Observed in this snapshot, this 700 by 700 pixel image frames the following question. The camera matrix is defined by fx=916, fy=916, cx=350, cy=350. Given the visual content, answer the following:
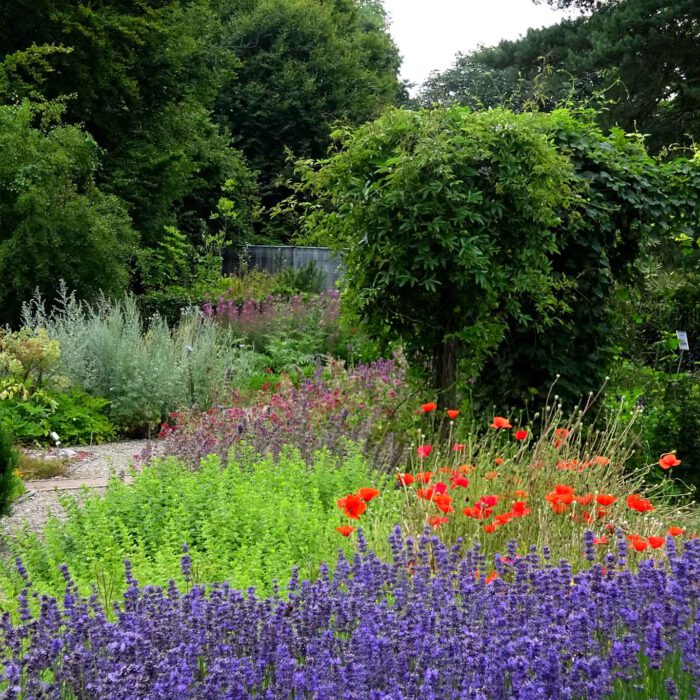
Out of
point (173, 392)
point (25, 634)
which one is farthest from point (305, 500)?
point (173, 392)

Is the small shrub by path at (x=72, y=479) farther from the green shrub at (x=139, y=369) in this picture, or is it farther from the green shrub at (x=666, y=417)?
the green shrub at (x=666, y=417)

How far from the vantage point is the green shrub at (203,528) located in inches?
146

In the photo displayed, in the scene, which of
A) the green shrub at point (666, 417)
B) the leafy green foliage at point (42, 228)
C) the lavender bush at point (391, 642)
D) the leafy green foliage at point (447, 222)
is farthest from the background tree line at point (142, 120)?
the lavender bush at point (391, 642)

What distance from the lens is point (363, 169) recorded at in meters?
6.19

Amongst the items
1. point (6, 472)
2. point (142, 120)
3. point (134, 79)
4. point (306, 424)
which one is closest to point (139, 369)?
point (306, 424)

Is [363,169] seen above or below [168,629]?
above

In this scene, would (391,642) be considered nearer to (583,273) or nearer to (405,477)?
(405,477)

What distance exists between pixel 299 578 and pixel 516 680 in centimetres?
115

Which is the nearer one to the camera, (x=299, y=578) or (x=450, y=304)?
(x=299, y=578)

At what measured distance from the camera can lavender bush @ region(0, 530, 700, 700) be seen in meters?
2.09

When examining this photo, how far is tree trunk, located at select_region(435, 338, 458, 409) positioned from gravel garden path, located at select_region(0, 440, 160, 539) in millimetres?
2237

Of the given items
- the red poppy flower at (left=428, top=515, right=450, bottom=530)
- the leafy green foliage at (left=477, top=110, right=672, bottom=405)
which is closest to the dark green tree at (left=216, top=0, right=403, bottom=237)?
the leafy green foliage at (left=477, top=110, right=672, bottom=405)

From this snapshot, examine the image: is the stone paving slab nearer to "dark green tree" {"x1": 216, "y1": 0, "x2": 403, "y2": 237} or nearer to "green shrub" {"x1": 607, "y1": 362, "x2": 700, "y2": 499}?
"green shrub" {"x1": 607, "y1": 362, "x2": 700, "y2": 499}

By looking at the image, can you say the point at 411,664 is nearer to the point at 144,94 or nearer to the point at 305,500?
the point at 305,500
